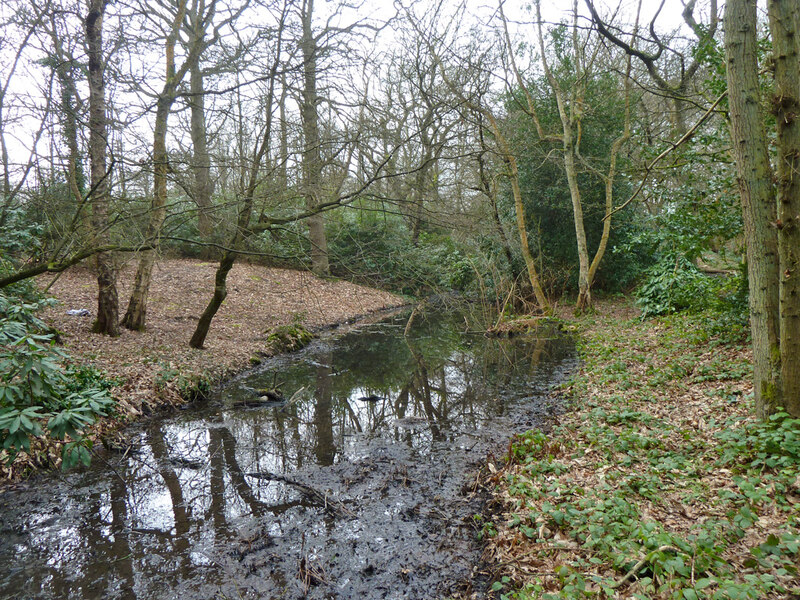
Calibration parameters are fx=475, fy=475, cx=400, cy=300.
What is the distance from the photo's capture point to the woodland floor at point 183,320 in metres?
7.90

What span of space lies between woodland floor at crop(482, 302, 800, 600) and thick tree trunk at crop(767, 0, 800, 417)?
0.52 m

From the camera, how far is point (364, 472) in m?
5.57

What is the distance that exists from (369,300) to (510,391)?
12.0 m

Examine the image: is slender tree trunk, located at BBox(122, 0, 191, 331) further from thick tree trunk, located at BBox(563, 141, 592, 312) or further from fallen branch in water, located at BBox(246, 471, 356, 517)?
thick tree trunk, located at BBox(563, 141, 592, 312)

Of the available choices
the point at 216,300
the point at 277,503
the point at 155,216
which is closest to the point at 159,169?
the point at 155,216

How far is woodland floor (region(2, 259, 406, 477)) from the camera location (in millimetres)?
7902

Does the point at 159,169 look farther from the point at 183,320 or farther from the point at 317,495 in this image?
the point at 183,320

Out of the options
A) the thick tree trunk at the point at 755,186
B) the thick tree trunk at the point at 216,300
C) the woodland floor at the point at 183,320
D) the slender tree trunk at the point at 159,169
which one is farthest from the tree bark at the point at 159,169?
the thick tree trunk at the point at 755,186

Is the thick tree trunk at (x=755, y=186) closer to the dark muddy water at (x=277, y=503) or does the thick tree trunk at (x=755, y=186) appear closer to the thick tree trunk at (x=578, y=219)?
the dark muddy water at (x=277, y=503)

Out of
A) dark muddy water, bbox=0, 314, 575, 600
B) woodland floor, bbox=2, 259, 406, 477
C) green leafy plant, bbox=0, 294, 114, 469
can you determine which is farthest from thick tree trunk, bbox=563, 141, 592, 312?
green leafy plant, bbox=0, 294, 114, 469

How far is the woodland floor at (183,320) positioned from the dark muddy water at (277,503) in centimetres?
81

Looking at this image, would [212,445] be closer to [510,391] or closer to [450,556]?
[450,556]

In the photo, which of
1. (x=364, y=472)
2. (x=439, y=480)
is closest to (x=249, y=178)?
(x=364, y=472)

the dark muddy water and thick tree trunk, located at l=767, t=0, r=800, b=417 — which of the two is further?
thick tree trunk, located at l=767, t=0, r=800, b=417
